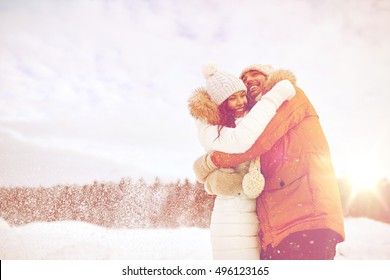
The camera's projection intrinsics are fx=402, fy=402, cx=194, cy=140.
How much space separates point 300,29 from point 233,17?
47cm

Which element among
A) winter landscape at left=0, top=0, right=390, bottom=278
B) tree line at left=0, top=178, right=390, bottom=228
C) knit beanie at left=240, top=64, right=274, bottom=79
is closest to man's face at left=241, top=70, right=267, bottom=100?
knit beanie at left=240, top=64, right=274, bottom=79

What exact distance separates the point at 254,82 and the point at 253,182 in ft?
1.64

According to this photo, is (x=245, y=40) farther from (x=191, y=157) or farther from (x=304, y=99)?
(x=304, y=99)

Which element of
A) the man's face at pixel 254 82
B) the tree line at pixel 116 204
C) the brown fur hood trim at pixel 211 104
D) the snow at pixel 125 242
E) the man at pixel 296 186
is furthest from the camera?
the tree line at pixel 116 204

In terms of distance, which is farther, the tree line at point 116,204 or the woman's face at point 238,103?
the tree line at point 116,204

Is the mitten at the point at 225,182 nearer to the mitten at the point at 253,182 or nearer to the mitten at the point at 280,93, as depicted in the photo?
the mitten at the point at 253,182

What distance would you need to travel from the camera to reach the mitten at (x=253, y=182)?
1.67 meters

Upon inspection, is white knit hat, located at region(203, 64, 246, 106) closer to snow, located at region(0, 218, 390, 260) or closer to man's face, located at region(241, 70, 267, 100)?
man's face, located at region(241, 70, 267, 100)

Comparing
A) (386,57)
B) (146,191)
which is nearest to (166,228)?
(146,191)

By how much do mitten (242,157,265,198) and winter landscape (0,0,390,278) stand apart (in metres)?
1.12

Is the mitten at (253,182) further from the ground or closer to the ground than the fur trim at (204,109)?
closer to the ground

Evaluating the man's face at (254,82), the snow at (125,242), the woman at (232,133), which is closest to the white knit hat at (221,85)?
the woman at (232,133)

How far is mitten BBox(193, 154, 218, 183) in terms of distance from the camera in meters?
1.79

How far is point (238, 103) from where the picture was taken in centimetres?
179
